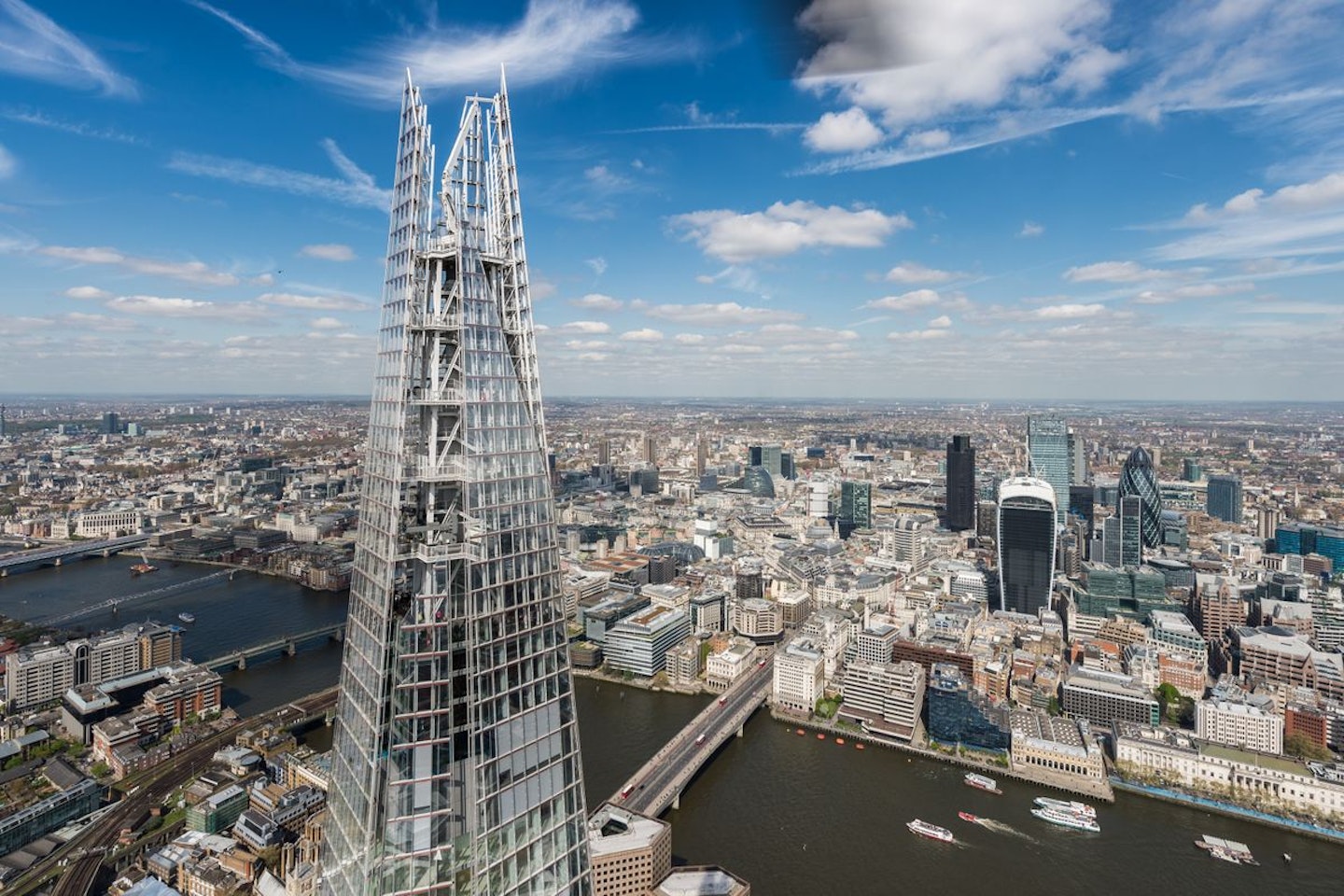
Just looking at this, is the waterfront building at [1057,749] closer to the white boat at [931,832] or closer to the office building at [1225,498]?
the white boat at [931,832]

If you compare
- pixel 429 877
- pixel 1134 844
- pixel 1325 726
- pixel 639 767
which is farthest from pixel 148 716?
Result: pixel 1325 726

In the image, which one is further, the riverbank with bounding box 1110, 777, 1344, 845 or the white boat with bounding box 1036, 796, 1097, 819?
the white boat with bounding box 1036, 796, 1097, 819

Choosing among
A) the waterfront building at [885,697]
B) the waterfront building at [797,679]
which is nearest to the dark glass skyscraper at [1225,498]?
the waterfront building at [885,697]

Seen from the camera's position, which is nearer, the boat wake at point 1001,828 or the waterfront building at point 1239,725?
the boat wake at point 1001,828

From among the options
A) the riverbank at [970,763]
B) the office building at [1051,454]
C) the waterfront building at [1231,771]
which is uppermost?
the office building at [1051,454]

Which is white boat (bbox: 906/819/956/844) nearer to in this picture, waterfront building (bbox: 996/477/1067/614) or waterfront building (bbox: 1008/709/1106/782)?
waterfront building (bbox: 1008/709/1106/782)

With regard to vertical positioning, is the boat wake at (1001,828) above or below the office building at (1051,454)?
below

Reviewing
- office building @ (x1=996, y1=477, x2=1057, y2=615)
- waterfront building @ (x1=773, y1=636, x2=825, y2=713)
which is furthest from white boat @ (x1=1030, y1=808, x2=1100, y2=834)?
office building @ (x1=996, y1=477, x2=1057, y2=615)
